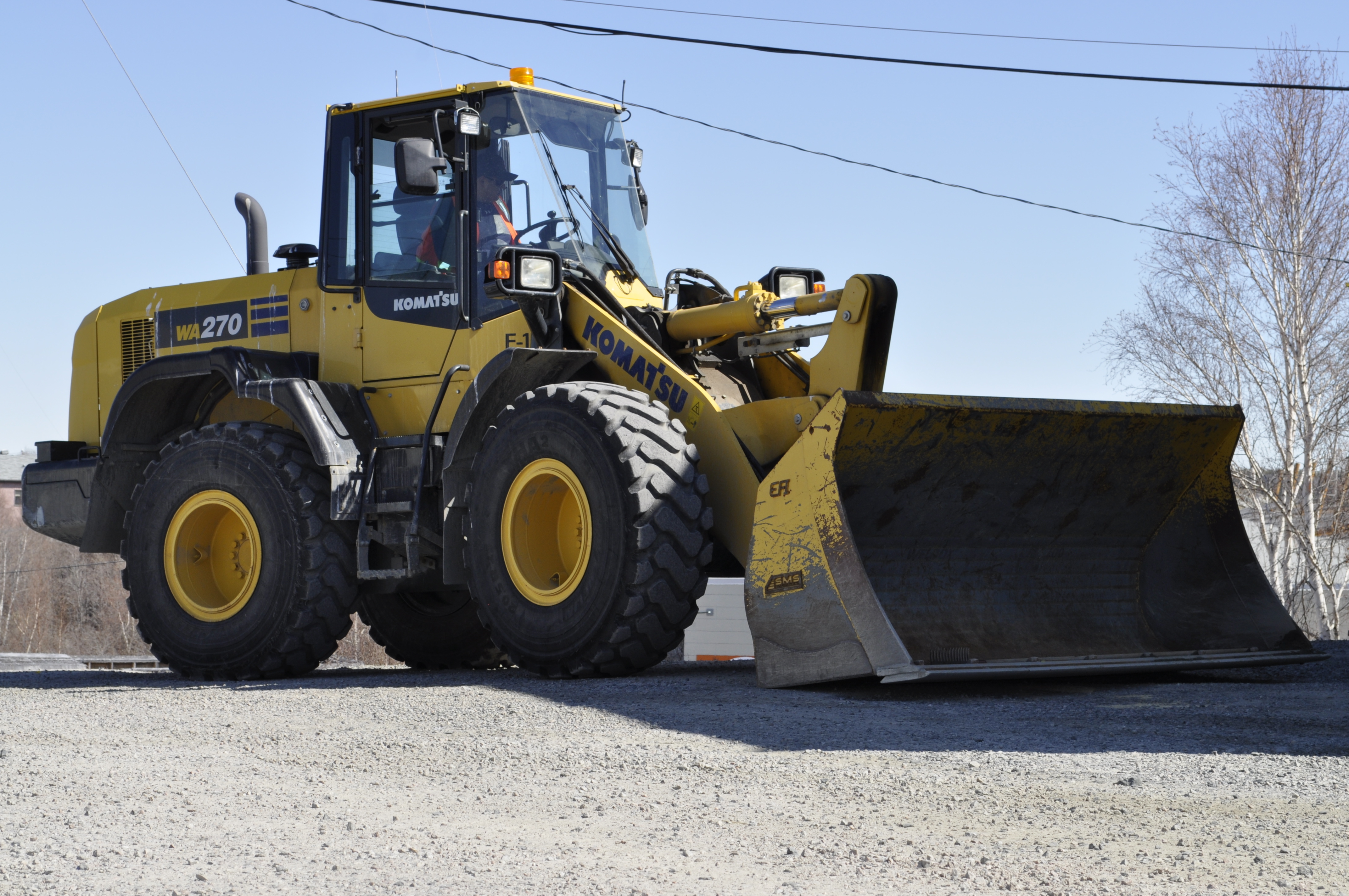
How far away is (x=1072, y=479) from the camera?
24.6ft

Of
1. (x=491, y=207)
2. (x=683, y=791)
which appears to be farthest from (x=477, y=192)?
(x=683, y=791)

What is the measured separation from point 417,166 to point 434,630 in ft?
11.3

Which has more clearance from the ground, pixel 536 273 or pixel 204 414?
pixel 536 273

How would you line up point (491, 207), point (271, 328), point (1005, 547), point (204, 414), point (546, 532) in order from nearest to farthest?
point (1005, 547), point (546, 532), point (491, 207), point (271, 328), point (204, 414)

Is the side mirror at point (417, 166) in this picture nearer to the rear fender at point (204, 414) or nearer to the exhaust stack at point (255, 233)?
the rear fender at point (204, 414)

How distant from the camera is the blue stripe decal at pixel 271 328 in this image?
9.20 metres

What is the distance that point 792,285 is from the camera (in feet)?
29.4

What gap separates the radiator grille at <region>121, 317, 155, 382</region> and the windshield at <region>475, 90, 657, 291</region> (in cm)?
298

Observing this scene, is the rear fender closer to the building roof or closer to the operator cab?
the operator cab

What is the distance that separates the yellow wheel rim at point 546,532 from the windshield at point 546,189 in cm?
132

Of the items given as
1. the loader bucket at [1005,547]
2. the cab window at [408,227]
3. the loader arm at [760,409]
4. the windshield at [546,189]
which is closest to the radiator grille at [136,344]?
the cab window at [408,227]

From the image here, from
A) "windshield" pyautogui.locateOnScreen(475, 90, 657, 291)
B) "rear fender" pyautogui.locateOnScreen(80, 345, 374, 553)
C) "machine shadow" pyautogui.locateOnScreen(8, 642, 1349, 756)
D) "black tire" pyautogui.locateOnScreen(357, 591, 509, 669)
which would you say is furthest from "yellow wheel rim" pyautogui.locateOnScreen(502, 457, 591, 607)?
"black tire" pyautogui.locateOnScreen(357, 591, 509, 669)

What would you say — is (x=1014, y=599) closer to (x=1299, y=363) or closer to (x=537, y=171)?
(x=537, y=171)

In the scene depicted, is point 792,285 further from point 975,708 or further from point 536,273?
point 975,708
